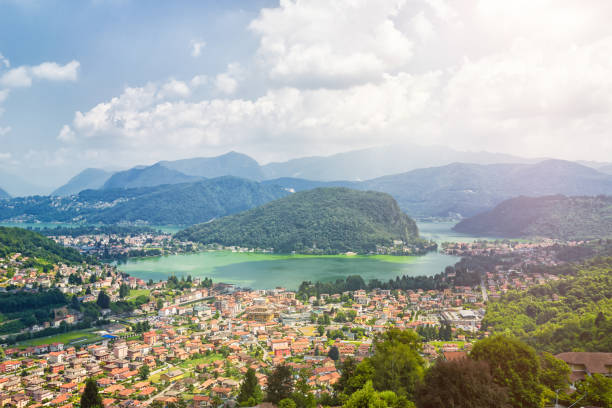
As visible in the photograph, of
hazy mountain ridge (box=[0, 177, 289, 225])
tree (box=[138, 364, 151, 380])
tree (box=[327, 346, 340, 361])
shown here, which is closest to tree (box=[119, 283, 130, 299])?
tree (box=[138, 364, 151, 380])

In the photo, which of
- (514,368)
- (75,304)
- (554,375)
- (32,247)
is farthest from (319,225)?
(514,368)

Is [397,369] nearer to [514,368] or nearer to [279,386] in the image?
[514,368]

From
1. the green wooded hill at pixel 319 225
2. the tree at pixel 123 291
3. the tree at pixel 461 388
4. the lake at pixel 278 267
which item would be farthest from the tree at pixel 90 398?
the green wooded hill at pixel 319 225

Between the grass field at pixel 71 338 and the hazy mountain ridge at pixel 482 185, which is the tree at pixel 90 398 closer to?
the grass field at pixel 71 338

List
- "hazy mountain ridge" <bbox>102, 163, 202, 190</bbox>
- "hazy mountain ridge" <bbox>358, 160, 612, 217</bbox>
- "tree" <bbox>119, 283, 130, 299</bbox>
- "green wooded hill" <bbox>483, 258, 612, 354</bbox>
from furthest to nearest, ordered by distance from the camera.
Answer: "hazy mountain ridge" <bbox>102, 163, 202, 190</bbox>, "hazy mountain ridge" <bbox>358, 160, 612, 217</bbox>, "tree" <bbox>119, 283, 130, 299</bbox>, "green wooded hill" <bbox>483, 258, 612, 354</bbox>

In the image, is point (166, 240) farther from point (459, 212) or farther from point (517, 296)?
point (459, 212)

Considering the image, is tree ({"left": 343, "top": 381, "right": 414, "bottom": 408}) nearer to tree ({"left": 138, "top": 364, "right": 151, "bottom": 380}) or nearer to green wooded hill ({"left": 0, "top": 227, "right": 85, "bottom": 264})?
tree ({"left": 138, "top": 364, "right": 151, "bottom": 380})
